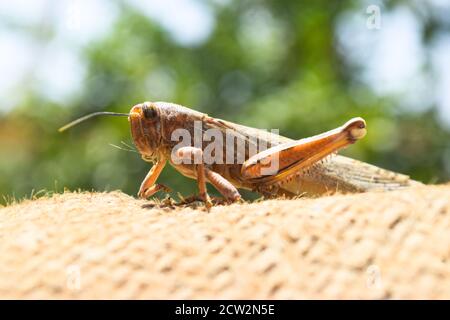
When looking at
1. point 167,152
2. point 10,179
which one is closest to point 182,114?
point 167,152

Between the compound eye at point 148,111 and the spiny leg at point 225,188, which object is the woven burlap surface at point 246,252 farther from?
the compound eye at point 148,111

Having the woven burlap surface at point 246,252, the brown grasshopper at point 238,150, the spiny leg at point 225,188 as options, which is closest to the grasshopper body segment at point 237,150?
the brown grasshopper at point 238,150

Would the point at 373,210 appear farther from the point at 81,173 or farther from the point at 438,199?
the point at 81,173

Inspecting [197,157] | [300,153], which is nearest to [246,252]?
[197,157]

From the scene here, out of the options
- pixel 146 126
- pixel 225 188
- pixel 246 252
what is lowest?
pixel 225 188

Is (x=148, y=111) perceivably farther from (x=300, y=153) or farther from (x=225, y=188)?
(x=300, y=153)
